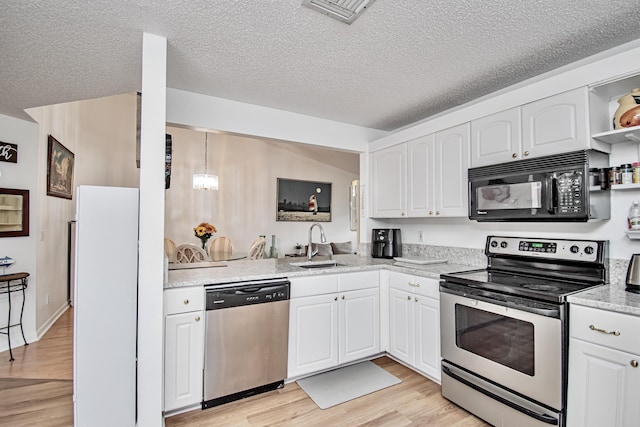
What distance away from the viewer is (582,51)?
209 cm

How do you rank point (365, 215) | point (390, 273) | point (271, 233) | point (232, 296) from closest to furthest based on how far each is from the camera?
1. point (232, 296)
2. point (390, 273)
3. point (365, 215)
4. point (271, 233)

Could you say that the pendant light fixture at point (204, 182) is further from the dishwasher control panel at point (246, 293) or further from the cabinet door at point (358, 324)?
the cabinet door at point (358, 324)

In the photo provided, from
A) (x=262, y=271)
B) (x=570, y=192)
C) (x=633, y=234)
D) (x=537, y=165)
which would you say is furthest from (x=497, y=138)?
(x=262, y=271)

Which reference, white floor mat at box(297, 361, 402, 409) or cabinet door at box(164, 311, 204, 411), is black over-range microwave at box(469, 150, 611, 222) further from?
cabinet door at box(164, 311, 204, 411)

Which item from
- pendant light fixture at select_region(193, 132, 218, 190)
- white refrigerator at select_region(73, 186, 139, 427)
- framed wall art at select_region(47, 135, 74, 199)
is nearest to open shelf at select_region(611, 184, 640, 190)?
white refrigerator at select_region(73, 186, 139, 427)

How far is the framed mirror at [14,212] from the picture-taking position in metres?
3.14

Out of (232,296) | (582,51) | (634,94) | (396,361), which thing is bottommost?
(396,361)

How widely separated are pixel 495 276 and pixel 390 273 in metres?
0.86

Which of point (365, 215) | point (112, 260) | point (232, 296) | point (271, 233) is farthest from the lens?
point (271, 233)

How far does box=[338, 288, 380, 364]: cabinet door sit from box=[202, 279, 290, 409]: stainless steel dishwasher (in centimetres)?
52

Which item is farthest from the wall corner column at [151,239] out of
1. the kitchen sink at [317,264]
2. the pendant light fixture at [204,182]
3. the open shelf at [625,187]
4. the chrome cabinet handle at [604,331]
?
the pendant light fixture at [204,182]

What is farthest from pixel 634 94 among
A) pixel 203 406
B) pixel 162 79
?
pixel 203 406

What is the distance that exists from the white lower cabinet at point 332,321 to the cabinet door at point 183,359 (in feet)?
2.17

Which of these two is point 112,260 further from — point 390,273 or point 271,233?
point 271,233
